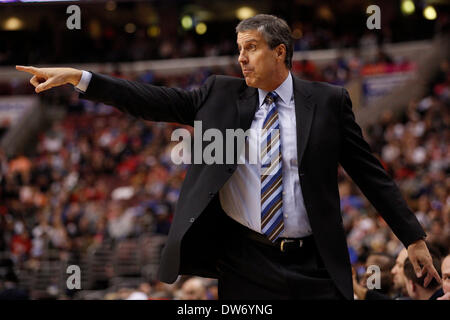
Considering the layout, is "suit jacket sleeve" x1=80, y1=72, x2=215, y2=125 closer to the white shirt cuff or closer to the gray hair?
the white shirt cuff

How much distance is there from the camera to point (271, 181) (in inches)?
116

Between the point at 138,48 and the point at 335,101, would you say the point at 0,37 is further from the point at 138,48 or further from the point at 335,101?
the point at 335,101

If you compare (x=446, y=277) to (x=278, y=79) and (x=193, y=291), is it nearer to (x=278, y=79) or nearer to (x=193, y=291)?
(x=278, y=79)

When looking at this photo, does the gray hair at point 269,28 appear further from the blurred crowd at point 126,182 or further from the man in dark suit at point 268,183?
the blurred crowd at point 126,182

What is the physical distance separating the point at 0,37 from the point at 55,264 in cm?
1057

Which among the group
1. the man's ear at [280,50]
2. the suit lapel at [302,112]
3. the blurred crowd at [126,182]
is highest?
the blurred crowd at [126,182]

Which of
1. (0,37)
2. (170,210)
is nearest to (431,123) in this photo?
(170,210)

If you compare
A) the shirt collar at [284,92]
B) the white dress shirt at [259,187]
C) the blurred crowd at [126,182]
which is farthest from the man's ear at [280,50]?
the blurred crowd at [126,182]

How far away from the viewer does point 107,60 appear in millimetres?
19594

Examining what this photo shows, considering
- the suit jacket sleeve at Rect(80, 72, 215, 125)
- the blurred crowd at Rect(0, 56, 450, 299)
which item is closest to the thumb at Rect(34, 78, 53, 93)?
the suit jacket sleeve at Rect(80, 72, 215, 125)

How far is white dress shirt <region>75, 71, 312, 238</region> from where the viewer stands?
295cm

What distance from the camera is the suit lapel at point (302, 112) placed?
2.95 m

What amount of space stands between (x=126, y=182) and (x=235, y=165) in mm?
12350

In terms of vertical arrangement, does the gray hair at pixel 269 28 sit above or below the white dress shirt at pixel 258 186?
above
